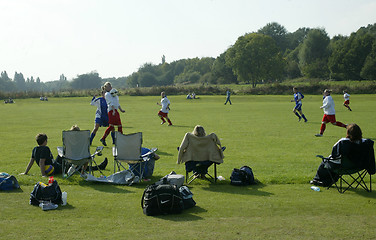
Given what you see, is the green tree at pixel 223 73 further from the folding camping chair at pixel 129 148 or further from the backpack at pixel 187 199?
the backpack at pixel 187 199

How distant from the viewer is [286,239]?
5398 mm

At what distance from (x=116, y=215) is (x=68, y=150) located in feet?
11.2

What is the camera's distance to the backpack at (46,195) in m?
7.16

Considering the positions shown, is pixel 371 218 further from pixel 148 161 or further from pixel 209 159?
pixel 148 161

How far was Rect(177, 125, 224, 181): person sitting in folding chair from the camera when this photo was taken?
9016 millimetres

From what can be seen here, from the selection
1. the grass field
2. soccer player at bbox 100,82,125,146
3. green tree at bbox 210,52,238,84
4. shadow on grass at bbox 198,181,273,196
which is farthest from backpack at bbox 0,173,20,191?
green tree at bbox 210,52,238,84

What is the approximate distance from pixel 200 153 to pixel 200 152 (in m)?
0.02

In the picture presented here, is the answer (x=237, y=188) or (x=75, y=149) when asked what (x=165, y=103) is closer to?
(x=75, y=149)

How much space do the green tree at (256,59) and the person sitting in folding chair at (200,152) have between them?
97049mm

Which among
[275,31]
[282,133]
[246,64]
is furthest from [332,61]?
[282,133]

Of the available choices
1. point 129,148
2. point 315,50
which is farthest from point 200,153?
point 315,50

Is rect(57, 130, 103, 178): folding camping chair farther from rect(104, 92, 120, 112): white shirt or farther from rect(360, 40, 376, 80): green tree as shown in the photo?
rect(360, 40, 376, 80): green tree

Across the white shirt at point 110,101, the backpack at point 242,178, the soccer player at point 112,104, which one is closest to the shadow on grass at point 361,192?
the backpack at point 242,178

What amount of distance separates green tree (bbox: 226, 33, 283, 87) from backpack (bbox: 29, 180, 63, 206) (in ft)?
326
